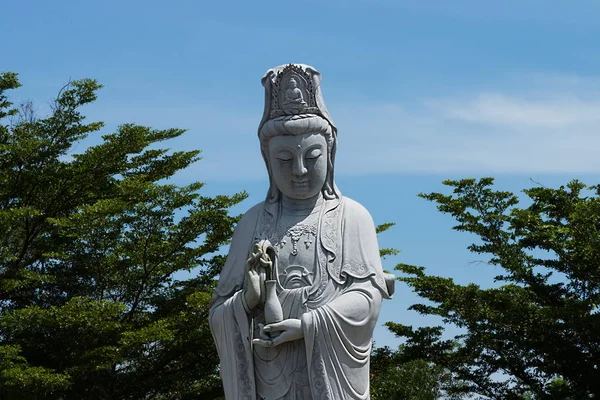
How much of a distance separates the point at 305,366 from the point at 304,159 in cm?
160

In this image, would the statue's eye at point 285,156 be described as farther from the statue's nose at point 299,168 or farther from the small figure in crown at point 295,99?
the small figure in crown at point 295,99

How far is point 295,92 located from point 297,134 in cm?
34

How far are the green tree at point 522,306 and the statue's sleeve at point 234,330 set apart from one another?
8840 millimetres

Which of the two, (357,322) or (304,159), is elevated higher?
(304,159)

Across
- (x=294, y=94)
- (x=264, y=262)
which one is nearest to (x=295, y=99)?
(x=294, y=94)

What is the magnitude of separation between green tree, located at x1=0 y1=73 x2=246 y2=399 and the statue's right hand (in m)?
8.82

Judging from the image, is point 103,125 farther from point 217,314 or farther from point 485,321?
point 217,314

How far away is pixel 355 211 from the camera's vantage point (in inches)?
298

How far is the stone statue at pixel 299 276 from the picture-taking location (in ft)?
22.9

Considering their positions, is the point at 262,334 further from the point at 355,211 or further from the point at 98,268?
the point at 98,268

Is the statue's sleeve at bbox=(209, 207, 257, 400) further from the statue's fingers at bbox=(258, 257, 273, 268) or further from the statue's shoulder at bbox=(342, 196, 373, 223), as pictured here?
the statue's shoulder at bbox=(342, 196, 373, 223)

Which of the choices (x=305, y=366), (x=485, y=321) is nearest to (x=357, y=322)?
(x=305, y=366)

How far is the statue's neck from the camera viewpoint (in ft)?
24.9

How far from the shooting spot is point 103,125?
63.1 ft
